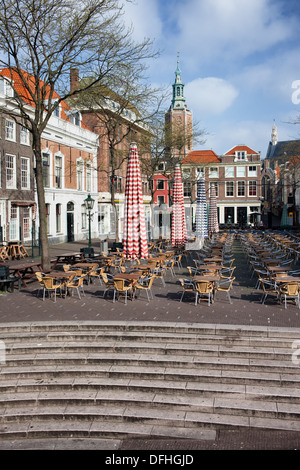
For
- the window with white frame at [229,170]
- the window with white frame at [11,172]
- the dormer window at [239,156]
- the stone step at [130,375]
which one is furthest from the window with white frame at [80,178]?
the dormer window at [239,156]

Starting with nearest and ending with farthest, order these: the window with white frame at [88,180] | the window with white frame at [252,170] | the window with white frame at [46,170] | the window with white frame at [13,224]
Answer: the window with white frame at [13,224]
the window with white frame at [46,170]
the window with white frame at [88,180]
the window with white frame at [252,170]

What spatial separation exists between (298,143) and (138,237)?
1884cm

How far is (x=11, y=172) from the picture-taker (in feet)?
91.9

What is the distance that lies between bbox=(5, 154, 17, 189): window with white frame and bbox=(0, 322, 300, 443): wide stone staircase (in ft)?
65.9

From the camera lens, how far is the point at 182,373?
7.75 meters

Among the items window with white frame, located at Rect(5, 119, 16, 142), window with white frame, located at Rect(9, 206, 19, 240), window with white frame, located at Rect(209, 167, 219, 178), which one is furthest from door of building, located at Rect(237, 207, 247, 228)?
window with white frame, located at Rect(5, 119, 16, 142)

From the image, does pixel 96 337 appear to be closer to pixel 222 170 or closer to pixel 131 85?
pixel 131 85

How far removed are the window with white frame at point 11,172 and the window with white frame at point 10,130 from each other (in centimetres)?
119

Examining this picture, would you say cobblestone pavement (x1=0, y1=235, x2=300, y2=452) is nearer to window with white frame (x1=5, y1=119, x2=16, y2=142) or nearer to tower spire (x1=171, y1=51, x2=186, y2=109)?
window with white frame (x1=5, y1=119, x2=16, y2=142)

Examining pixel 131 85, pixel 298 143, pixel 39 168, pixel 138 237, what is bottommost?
pixel 138 237

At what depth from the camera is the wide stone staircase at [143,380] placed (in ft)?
22.0

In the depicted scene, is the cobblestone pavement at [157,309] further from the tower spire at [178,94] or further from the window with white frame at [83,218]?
the tower spire at [178,94]
